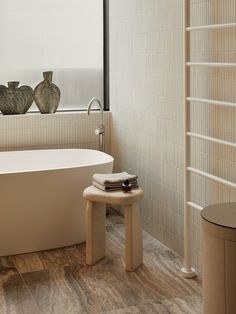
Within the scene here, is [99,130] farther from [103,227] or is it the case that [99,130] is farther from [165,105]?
[103,227]

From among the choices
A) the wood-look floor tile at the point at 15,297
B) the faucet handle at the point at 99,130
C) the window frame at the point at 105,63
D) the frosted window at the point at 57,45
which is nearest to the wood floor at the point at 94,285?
the wood-look floor tile at the point at 15,297

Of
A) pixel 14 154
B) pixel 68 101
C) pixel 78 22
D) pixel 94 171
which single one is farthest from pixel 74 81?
pixel 94 171

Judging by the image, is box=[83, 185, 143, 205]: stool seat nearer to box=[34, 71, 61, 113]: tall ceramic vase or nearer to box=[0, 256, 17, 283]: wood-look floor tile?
box=[0, 256, 17, 283]: wood-look floor tile

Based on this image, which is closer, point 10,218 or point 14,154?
point 10,218

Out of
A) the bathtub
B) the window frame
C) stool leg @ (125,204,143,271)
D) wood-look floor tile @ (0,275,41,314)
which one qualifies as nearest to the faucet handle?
the window frame

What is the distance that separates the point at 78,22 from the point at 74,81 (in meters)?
0.52

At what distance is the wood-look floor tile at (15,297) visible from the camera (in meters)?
3.25

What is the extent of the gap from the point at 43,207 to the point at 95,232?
0.41m

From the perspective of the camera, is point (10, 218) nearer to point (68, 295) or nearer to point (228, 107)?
point (68, 295)

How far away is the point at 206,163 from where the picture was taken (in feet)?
11.7

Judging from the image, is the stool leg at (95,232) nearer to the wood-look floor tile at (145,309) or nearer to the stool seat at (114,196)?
the stool seat at (114,196)

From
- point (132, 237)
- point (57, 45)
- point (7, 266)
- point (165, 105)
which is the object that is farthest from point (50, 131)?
point (132, 237)

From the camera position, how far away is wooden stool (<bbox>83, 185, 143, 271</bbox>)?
3.74 m

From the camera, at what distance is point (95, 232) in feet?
12.9
